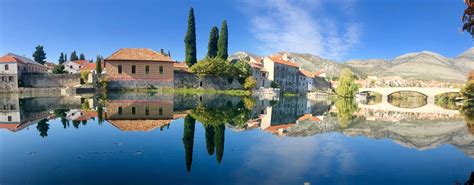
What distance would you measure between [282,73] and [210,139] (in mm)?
60134

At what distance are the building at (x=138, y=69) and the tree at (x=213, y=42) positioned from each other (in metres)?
10.1

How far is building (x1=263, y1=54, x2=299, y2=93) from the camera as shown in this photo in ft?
210

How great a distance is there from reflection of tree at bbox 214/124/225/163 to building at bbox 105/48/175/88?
32.8m

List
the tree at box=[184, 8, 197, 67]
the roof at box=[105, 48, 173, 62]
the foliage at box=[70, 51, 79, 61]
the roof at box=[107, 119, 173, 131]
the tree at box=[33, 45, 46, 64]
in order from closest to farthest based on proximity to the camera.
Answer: the roof at box=[107, 119, 173, 131], the roof at box=[105, 48, 173, 62], the tree at box=[184, 8, 197, 67], the tree at box=[33, 45, 46, 64], the foliage at box=[70, 51, 79, 61]

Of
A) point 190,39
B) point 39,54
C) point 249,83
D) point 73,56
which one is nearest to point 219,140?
point 249,83

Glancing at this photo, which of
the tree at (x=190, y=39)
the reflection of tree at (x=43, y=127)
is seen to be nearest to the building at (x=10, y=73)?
the tree at (x=190, y=39)

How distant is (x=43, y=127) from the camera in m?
10.3

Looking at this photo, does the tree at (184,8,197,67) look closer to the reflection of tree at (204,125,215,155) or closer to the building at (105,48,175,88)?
the building at (105,48,175,88)

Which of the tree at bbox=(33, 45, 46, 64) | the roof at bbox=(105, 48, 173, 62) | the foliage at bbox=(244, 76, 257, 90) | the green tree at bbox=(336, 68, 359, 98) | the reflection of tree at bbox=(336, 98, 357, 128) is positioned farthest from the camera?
the tree at bbox=(33, 45, 46, 64)

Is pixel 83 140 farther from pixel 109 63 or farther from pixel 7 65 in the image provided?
pixel 7 65

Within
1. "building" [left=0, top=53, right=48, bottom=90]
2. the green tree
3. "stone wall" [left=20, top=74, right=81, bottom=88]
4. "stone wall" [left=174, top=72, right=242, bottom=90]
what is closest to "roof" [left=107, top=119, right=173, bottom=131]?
"stone wall" [left=174, top=72, right=242, bottom=90]

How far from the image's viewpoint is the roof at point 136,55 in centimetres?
4144

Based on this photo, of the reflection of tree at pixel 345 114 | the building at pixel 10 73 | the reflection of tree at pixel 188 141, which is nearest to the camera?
the reflection of tree at pixel 188 141

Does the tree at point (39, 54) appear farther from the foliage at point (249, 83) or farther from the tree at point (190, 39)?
the foliage at point (249, 83)
